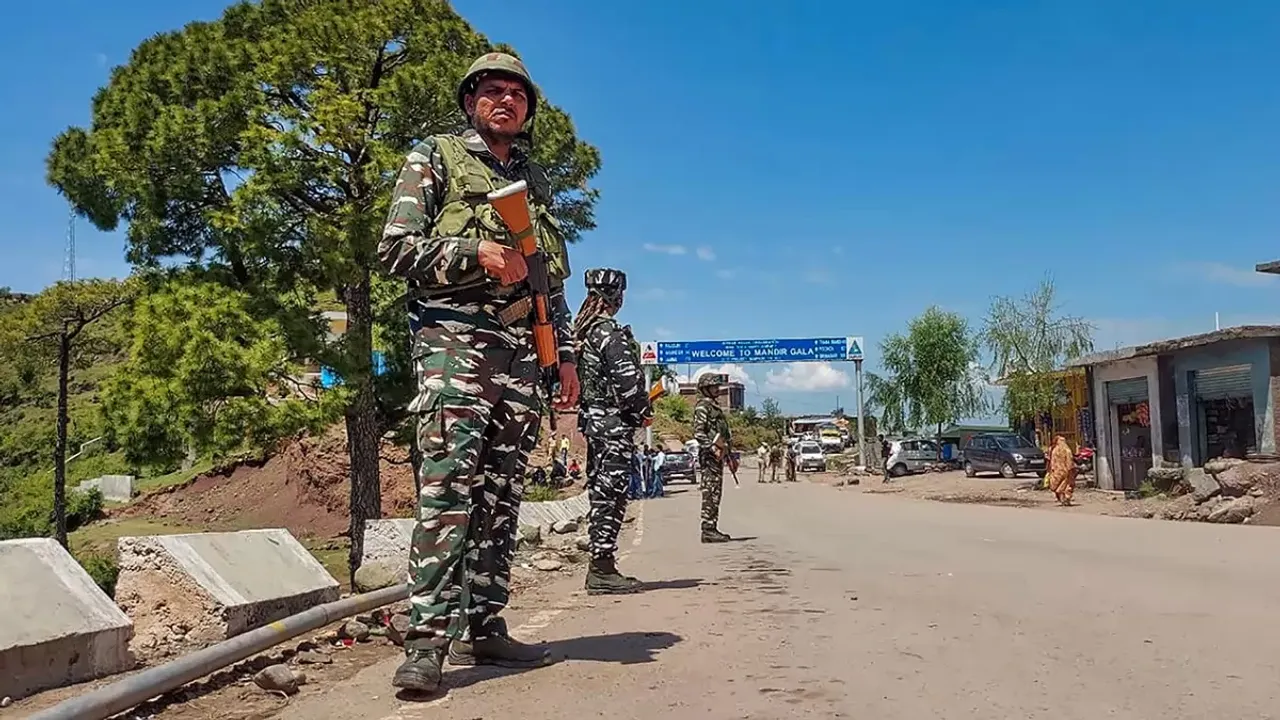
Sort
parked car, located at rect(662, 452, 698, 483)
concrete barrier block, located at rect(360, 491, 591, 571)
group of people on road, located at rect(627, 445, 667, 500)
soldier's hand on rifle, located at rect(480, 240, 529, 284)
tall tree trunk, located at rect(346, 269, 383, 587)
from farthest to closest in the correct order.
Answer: parked car, located at rect(662, 452, 698, 483) < group of people on road, located at rect(627, 445, 667, 500) < tall tree trunk, located at rect(346, 269, 383, 587) < concrete barrier block, located at rect(360, 491, 591, 571) < soldier's hand on rifle, located at rect(480, 240, 529, 284)

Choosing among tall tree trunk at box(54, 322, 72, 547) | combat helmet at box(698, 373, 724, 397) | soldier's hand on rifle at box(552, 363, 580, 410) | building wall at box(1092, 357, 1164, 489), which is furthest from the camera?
building wall at box(1092, 357, 1164, 489)

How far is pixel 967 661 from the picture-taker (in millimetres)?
3959

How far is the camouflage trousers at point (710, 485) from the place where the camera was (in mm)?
10465

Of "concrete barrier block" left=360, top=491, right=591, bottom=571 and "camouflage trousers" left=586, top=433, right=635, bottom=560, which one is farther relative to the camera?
"concrete barrier block" left=360, top=491, right=591, bottom=571

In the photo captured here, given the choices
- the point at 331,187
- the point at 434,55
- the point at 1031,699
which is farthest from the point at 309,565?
the point at 434,55

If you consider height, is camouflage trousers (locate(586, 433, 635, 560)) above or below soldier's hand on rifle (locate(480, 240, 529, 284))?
below

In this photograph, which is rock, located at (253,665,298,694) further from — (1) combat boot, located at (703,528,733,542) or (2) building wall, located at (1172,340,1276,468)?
(2) building wall, located at (1172,340,1276,468)

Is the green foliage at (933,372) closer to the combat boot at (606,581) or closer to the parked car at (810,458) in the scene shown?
the parked car at (810,458)

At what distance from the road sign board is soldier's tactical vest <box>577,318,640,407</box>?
39.3 meters

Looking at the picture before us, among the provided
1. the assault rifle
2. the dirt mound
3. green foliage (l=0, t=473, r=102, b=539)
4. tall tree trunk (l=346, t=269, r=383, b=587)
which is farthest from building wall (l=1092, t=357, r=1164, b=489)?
green foliage (l=0, t=473, r=102, b=539)

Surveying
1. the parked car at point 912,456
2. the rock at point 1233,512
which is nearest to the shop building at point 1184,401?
the rock at point 1233,512

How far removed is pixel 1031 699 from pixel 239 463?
30903 mm

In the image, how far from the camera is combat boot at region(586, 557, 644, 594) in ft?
21.7

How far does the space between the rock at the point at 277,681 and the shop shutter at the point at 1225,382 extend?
23.1m
